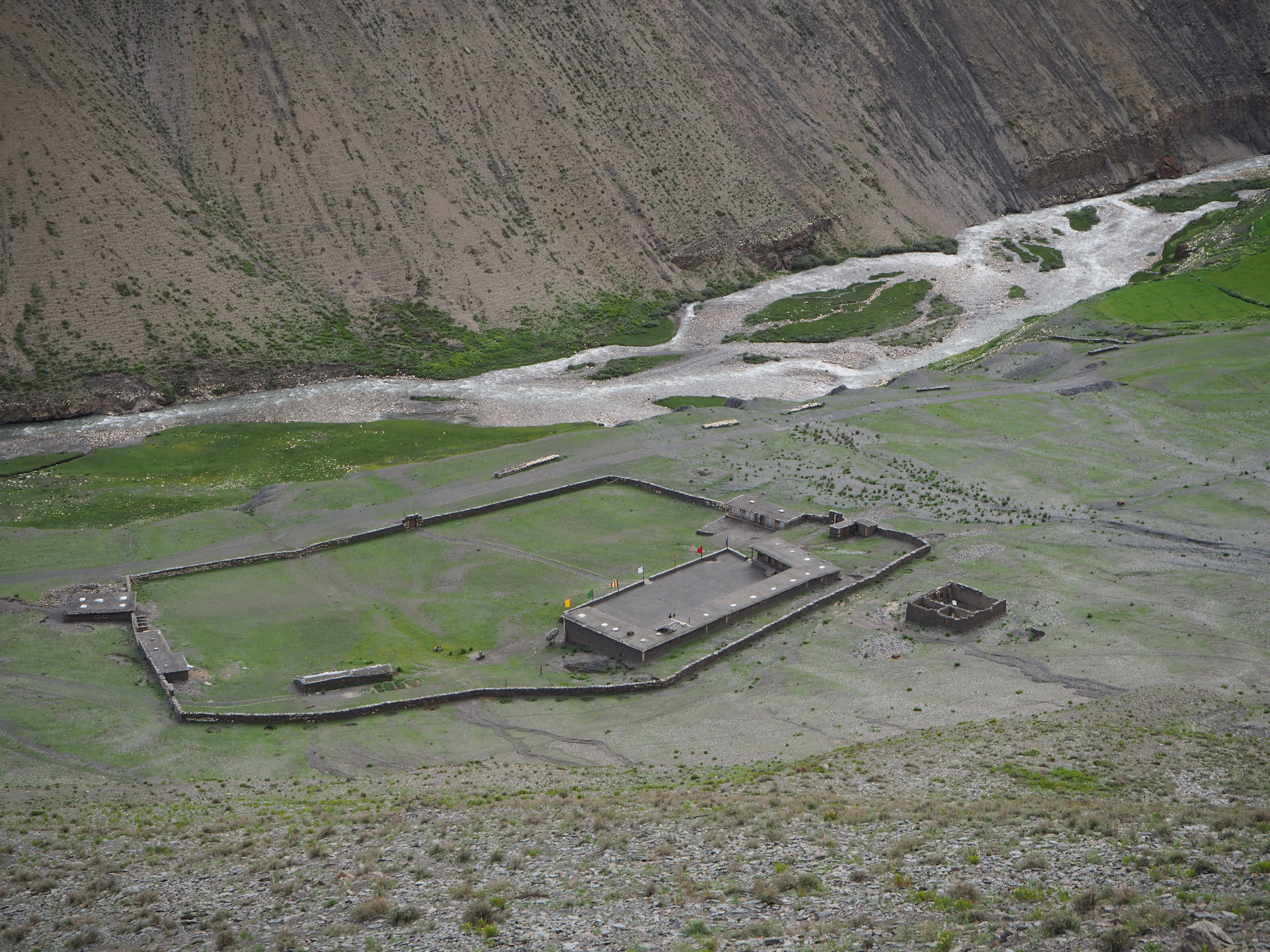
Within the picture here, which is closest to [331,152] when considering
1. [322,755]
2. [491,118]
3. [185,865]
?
[491,118]

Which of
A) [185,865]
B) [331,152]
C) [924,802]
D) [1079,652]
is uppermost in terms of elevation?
[331,152]

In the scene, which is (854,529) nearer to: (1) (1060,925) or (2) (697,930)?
(2) (697,930)

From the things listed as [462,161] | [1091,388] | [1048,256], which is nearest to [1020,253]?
[1048,256]

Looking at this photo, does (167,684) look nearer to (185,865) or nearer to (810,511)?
(185,865)

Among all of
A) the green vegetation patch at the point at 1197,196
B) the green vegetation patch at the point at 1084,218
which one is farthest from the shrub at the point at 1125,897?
the green vegetation patch at the point at 1197,196

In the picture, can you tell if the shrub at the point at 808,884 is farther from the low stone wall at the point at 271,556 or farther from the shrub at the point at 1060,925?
the low stone wall at the point at 271,556

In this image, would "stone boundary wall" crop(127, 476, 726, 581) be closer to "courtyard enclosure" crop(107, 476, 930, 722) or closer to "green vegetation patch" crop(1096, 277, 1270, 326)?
"courtyard enclosure" crop(107, 476, 930, 722)

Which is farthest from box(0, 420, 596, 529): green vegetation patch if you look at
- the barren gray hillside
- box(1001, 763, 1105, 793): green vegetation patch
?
box(1001, 763, 1105, 793): green vegetation patch
